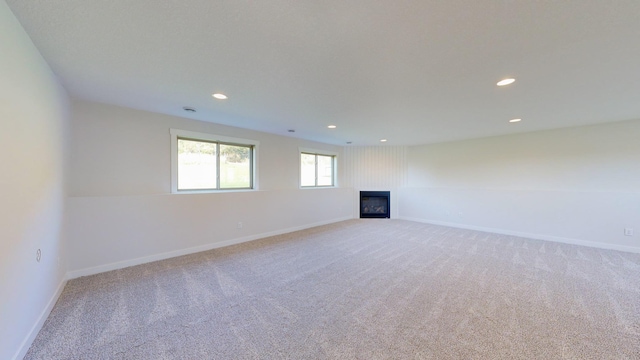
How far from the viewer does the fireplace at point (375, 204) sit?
7.21 metres

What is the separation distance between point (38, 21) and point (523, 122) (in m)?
6.19

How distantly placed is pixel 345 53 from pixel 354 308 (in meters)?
2.37

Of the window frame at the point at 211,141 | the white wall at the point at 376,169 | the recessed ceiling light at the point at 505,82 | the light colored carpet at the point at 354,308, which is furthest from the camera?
the white wall at the point at 376,169

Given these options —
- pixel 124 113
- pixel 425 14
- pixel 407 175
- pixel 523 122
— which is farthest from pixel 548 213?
pixel 124 113

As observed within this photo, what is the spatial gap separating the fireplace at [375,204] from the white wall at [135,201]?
357 centimetres

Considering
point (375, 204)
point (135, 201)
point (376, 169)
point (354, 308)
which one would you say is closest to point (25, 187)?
point (135, 201)

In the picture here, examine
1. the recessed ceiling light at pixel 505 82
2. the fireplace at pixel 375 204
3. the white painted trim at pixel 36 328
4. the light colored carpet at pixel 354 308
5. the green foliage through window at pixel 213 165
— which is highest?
the recessed ceiling light at pixel 505 82

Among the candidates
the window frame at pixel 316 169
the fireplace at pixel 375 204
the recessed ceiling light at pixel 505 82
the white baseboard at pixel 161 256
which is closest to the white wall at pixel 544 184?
the fireplace at pixel 375 204

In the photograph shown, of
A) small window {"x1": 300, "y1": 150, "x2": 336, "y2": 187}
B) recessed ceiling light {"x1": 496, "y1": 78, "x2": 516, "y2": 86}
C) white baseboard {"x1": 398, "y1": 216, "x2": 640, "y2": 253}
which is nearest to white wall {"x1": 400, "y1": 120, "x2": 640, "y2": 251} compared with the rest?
white baseboard {"x1": 398, "y1": 216, "x2": 640, "y2": 253}

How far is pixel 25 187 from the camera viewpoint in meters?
1.73

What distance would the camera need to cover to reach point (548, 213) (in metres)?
4.74

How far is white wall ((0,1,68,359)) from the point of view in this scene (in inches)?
57.4

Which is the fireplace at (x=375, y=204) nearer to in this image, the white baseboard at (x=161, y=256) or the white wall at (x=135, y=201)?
the white baseboard at (x=161, y=256)

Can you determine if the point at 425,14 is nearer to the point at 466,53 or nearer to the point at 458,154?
the point at 466,53
